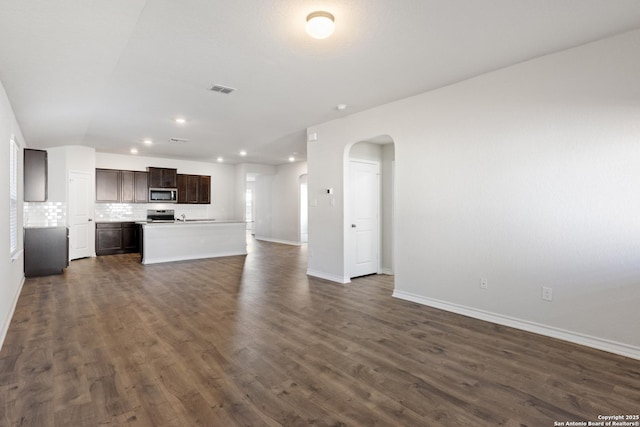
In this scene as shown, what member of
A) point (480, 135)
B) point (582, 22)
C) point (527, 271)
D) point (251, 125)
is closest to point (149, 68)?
point (251, 125)

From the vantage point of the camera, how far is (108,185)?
8.83 m

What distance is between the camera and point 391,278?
18.8 ft

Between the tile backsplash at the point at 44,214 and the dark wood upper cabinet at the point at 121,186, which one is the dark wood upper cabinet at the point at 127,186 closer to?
the dark wood upper cabinet at the point at 121,186

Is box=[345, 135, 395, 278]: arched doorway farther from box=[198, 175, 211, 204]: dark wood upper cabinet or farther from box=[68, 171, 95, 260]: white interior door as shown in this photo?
box=[68, 171, 95, 260]: white interior door

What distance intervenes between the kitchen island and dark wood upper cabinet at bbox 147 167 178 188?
1.96 m

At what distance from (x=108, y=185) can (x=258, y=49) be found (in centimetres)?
781

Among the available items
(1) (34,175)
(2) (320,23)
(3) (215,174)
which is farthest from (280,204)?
(2) (320,23)

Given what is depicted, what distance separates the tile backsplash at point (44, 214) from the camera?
20.8 feet

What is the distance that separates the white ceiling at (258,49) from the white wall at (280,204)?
6.07 m

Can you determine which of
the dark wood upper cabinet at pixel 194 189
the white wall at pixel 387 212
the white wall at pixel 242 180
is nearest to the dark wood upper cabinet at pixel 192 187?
the dark wood upper cabinet at pixel 194 189

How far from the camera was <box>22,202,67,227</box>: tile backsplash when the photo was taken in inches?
250

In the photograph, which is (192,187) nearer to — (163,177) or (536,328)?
→ (163,177)

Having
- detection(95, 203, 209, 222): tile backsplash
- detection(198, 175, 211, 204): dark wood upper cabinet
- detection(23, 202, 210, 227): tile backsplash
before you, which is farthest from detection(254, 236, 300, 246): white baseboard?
detection(95, 203, 209, 222): tile backsplash

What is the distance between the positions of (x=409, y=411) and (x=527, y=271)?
7.15 feet
